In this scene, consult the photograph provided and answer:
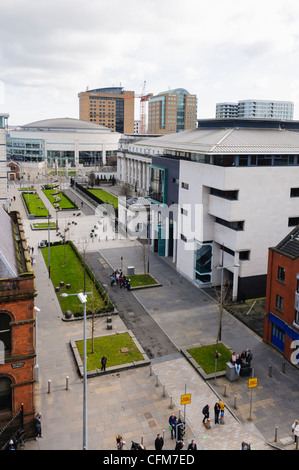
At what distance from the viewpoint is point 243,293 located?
42781 mm

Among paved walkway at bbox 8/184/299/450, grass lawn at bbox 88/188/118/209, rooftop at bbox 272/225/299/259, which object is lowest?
paved walkway at bbox 8/184/299/450

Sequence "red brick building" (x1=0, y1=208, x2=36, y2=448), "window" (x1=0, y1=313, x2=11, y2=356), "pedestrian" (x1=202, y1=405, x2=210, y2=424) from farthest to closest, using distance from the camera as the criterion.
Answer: "pedestrian" (x1=202, y1=405, x2=210, y2=424) → "window" (x1=0, y1=313, x2=11, y2=356) → "red brick building" (x1=0, y1=208, x2=36, y2=448)

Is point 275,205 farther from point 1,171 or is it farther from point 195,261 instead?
point 1,171

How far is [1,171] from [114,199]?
3685cm

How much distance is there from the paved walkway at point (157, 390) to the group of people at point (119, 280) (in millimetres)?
4356

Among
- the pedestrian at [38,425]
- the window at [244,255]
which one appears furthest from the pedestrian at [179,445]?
the window at [244,255]

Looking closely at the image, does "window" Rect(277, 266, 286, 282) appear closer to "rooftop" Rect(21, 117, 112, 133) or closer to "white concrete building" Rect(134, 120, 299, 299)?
"white concrete building" Rect(134, 120, 299, 299)

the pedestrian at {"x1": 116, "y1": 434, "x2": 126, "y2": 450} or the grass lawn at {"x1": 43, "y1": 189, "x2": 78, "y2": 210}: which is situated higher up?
the grass lawn at {"x1": 43, "y1": 189, "x2": 78, "y2": 210}

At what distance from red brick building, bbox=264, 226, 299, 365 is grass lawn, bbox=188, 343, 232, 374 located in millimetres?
4368

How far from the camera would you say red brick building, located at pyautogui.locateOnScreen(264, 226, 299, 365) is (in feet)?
102

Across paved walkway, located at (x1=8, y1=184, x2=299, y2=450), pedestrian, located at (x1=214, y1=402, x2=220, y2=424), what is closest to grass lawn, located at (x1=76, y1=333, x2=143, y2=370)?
paved walkway, located at (x1=8, y1=184, x2=299, y2=450)

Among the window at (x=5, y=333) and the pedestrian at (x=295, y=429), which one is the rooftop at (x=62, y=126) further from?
the pedestrian at (x=295, y=429)

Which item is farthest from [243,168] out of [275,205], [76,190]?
[76,190]

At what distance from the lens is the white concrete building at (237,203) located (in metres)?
41.6
